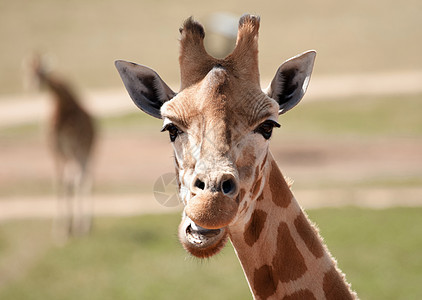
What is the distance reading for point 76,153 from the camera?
21.2 m

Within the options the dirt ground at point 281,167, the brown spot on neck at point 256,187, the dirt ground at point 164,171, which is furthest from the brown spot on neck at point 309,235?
the dirt ground at point 164,171

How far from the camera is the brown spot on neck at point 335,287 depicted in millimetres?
5895

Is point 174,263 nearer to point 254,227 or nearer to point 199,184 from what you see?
point 254,227

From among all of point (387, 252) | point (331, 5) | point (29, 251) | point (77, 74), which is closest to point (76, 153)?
point (29, 251)

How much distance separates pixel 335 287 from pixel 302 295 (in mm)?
297

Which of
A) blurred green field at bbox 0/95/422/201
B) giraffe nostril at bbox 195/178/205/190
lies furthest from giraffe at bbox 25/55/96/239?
giraffe nostril at bbox 195/178/205/190

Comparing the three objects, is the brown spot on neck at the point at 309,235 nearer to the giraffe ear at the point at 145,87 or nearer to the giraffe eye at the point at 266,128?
the giraffe eye at the point at 266,128

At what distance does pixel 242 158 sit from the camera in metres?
5.41

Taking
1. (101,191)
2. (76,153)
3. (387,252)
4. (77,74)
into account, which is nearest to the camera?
(387,252)

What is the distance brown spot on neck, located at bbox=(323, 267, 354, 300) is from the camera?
19.3 ft

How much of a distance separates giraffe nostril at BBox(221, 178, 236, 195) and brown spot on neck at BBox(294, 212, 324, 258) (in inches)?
43.3

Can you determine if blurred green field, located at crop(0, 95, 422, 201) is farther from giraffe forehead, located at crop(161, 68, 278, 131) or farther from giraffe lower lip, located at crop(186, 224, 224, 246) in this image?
giraffe lower lip, located at crop(186, 224, 224, 246)

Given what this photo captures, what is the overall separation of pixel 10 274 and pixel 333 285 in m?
15.2

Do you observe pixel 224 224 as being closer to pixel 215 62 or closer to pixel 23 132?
pixel 215 62
